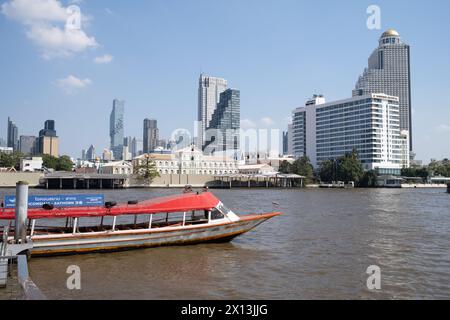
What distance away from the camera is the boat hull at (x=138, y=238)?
19.3 m

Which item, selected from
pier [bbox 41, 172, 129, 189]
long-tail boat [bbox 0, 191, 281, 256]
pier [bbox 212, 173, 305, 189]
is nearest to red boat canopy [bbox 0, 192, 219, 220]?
long-tail boat [bbox 0, 191, 281, 256]

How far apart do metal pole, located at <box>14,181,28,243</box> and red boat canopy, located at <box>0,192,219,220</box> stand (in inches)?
56.5

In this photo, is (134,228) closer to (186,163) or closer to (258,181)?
(258,181)

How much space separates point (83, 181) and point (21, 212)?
121 meters

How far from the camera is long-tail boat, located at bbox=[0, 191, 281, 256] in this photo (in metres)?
19.4

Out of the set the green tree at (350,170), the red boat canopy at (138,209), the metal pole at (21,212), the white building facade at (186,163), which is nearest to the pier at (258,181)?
the green tree at (350,170)

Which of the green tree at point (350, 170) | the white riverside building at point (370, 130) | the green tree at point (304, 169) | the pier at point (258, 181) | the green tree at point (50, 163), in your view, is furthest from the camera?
the white riverside building at point (370, 130)

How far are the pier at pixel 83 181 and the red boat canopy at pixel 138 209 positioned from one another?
354 feet

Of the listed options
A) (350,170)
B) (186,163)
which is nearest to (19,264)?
(350,170)

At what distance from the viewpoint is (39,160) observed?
158125mm

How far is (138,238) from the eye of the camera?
20953 mm
